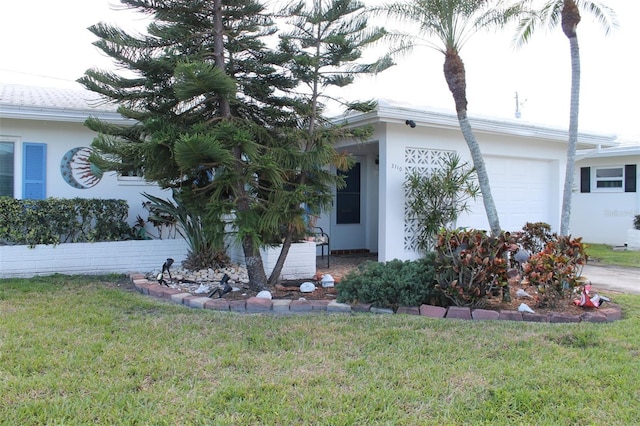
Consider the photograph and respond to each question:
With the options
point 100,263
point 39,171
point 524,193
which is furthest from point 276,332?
point 524,193

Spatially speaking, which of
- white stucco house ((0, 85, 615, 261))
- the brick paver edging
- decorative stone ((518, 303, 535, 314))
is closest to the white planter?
white stucco house ((0, 85, 615, 261))

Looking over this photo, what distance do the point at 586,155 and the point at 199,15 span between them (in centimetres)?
1179

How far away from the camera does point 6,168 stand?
350 inches

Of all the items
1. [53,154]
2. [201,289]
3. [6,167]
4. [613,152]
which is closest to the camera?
[201,289]

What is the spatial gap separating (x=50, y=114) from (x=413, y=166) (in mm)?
6601

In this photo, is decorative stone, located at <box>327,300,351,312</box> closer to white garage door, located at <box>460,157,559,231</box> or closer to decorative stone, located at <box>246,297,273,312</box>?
decorative stone, located at <box>246,297,273,312</box>

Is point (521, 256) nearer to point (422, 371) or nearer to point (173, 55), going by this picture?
point (422, 371)

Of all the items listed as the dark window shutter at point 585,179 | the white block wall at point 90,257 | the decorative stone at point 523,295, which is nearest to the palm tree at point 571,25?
the decorative stone at point 523,295

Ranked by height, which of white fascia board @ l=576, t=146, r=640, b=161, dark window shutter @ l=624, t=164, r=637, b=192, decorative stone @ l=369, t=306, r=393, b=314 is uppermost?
white fascia board @ l=576, t=146, r=640, b=161

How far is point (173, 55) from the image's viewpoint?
6.34 metres

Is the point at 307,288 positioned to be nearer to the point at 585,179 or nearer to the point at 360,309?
the point at 360,309

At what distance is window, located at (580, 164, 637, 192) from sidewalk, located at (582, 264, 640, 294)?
6.13 meters

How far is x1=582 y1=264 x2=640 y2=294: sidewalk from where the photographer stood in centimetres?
766

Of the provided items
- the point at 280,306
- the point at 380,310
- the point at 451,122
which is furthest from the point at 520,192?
the point at 280,306
